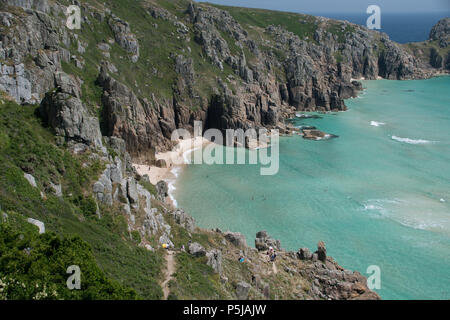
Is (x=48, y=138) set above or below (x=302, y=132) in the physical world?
above

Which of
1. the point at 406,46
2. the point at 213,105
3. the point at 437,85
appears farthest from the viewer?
the point at 406,46

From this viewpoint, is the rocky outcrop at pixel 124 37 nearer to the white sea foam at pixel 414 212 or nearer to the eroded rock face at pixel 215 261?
the white sea foam at pixel 414 212

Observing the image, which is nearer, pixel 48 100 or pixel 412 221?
pixel 48 100

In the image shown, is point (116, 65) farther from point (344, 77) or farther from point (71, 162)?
point (344, 77)

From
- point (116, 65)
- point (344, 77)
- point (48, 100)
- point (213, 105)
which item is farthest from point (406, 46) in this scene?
point (48, 100)

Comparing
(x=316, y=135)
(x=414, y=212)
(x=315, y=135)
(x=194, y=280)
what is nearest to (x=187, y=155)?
(x=315, y=135)

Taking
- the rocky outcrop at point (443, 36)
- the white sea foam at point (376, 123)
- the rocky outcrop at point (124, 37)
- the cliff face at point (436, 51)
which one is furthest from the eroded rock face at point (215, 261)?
the rocky outcrop at point (443, 36)
